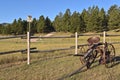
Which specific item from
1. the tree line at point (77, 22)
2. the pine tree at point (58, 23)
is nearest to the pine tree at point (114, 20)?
the tree line at point (77, 22)

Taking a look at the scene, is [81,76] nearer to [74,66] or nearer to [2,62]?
[74,66]

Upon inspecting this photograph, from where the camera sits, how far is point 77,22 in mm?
98625

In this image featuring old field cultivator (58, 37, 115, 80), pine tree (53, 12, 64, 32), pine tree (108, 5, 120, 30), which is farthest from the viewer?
pine tree (53, 12, 64, 32)

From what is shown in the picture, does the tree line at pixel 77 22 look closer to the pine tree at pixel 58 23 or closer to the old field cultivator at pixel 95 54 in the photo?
the pine tree at pixel 58 23

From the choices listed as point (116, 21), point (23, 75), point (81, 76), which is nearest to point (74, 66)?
point (81, 76)

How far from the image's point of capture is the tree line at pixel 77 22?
92938 mm

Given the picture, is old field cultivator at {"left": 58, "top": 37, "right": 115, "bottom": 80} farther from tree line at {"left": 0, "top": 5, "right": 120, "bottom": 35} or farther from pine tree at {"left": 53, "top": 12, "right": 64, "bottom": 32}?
pine tree at {"left": 53, "top": 12, "right": 64, "bottom": 32}

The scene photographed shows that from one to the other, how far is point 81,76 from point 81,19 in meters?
94.4

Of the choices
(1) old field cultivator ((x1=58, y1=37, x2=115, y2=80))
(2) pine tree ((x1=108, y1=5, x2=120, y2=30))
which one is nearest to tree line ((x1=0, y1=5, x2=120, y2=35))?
(2) pine tree ((x1=108, y1=5, x2=120, y2=30))

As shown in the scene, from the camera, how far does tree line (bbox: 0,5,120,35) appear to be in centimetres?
9294

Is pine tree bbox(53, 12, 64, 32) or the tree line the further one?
pine tree bbox(53, 12, 64, 32)

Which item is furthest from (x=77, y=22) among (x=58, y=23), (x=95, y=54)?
(x=95, y=54)

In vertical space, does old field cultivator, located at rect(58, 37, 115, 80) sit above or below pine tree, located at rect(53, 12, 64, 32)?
below

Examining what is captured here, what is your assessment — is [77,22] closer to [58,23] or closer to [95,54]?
[58,23]
